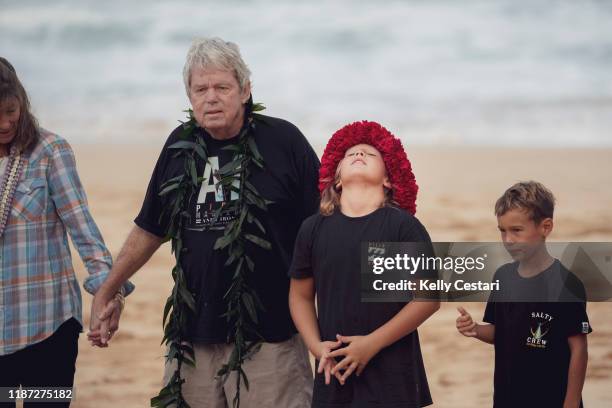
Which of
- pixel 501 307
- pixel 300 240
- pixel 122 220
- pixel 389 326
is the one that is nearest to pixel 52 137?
pixel 300 240

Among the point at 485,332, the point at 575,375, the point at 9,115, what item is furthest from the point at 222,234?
the point at 575,375

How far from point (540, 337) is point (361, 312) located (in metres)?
0.68

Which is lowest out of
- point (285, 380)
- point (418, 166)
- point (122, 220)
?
point (285, 380)

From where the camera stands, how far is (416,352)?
3.76 metres

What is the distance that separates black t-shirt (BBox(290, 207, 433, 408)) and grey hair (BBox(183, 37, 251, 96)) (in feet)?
2.59

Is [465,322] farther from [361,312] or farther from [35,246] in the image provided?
[35,246]

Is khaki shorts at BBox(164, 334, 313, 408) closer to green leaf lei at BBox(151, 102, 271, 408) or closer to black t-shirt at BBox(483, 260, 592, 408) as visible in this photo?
green leaf lei at BBox(151, 102, 271, 408)

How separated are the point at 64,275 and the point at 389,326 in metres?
1.36

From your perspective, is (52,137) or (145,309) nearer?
(52,137)

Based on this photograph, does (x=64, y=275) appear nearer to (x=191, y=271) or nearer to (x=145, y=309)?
(x=191, y=271)

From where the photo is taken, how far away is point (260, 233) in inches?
165

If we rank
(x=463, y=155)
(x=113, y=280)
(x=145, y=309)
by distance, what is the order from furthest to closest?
(x=463, y=155), (x=145, y=309), (x=113, y=280)

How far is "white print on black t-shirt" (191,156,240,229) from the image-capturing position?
4.20 m

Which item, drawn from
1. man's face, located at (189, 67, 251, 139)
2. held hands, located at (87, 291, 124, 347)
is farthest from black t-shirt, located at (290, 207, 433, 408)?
held hands, located at (87, 291, 124, 347)
